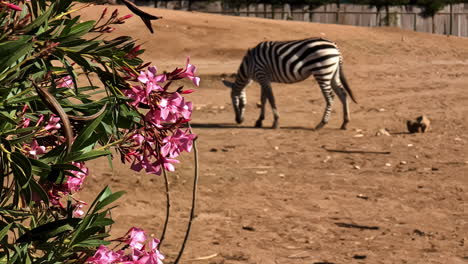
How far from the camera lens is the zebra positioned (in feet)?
44.9

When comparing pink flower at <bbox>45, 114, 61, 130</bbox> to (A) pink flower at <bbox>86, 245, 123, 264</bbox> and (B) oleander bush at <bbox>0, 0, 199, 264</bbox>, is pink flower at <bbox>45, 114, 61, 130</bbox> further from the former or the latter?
(A) pink flower at <bbox>86, 245, 123, 264</bbox>

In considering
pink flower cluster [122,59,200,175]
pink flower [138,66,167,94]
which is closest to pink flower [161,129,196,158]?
pink flower cluster [122,59,200,175]

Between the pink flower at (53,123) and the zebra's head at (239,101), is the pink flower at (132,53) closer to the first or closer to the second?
the pink flower at (53,123)

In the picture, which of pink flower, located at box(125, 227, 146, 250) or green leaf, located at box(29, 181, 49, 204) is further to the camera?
pink flower, located at box(125, 227, 146, 250)

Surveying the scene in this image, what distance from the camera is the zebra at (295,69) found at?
1370cm

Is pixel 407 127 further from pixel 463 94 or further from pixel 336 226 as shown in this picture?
pixel 336 226

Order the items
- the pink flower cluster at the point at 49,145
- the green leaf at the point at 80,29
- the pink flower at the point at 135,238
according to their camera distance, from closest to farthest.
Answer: the green leaf at the point at 80,29, the pink flower cluster at the point at 49,145, the pink flower at the point at 135,238

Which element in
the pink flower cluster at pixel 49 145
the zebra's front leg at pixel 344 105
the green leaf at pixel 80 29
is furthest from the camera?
the zebra's front leg at pixel 344 105

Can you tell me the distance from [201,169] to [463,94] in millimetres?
7860

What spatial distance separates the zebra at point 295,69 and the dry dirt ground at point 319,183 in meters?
0.40

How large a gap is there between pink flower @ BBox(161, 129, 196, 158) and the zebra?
10.7 meters

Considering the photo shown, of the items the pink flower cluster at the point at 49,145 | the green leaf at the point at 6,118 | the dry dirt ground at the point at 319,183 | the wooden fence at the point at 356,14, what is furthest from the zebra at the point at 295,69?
the wooden fence at the point at 356,14

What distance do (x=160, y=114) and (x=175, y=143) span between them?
0.46ft

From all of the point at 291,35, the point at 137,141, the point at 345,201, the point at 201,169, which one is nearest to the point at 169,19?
the point at 291,35
